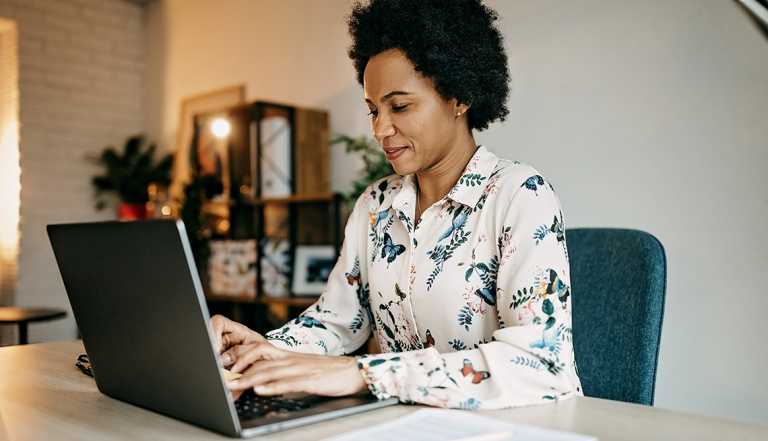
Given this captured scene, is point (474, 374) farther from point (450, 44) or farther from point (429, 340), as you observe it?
point (450, 44)

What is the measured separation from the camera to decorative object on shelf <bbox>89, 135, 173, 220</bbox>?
14.9ft

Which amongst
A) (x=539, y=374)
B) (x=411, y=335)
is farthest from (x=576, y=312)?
(x=539, y=374)

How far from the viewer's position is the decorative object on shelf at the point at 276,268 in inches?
132

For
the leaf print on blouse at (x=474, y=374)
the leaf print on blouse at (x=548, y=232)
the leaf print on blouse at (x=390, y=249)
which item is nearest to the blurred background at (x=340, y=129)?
the leaf print on blouse at (x=548, y=232)

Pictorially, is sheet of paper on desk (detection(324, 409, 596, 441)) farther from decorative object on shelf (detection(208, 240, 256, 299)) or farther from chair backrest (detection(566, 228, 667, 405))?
decorative object on shelf (detection(208, 240, 256, 299))

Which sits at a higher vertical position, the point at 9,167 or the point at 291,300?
the point at 9,167

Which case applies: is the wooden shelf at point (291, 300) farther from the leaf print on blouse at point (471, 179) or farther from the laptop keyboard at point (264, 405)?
the laptop keyboard at point (264, 405)

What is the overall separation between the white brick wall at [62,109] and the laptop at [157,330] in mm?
3781

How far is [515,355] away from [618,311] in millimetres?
529

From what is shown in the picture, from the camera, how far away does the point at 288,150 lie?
11.1 ft

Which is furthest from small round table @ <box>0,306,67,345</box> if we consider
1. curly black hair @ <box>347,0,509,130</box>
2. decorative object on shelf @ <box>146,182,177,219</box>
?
curly black hair @ <box>347,0,509,130</box>

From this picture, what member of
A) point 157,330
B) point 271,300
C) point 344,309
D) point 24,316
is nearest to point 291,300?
point 271,300

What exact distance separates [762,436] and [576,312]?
0.74m

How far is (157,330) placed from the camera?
0.84 metres
